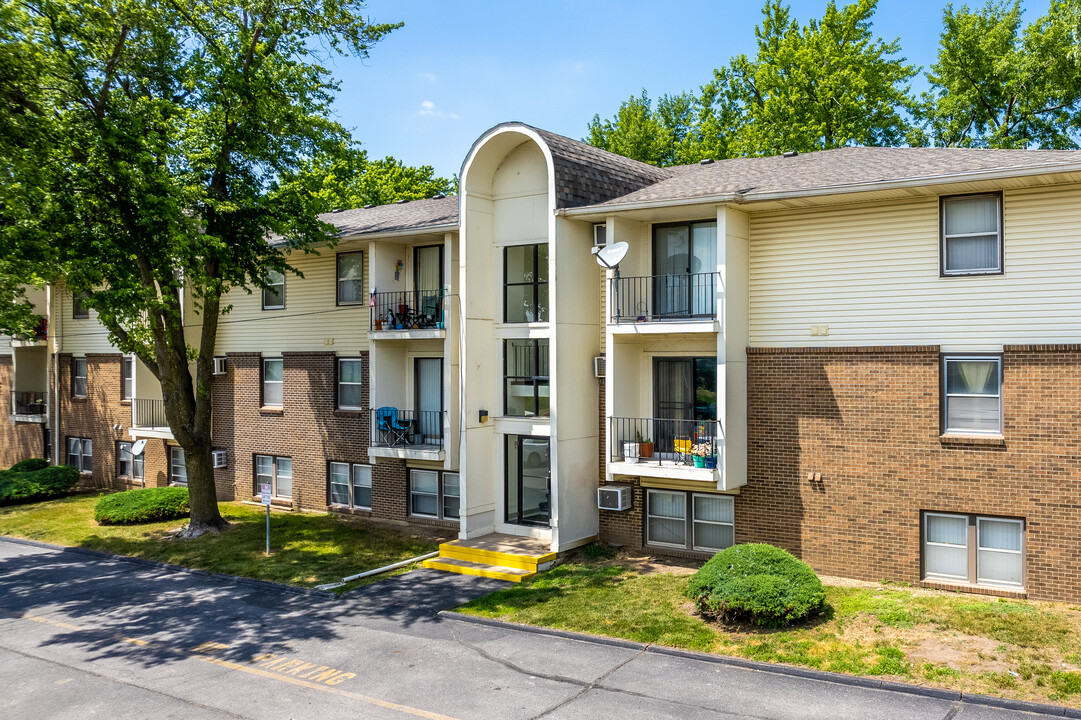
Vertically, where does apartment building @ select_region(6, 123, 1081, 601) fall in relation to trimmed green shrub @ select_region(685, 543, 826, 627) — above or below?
above

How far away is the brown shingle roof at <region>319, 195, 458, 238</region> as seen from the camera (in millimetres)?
20453

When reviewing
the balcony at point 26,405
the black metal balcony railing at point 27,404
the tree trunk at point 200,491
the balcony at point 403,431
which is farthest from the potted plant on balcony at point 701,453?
the black metal balcony railing at point 27,404

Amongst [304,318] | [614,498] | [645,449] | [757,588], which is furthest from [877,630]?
[304,318]

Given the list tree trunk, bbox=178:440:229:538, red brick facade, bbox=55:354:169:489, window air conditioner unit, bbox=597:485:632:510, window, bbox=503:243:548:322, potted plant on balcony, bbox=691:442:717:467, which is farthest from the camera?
red brick facade, bbox=55:354:169:489

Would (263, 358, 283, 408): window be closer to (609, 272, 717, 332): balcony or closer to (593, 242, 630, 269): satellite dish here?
(609, 272, 717, 332): balcony

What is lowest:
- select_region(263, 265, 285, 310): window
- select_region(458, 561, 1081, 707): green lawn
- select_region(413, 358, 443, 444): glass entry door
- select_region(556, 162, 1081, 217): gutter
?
select_region(458, 561, 1081, 707): green lawn

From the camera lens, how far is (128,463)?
2917 centimetres

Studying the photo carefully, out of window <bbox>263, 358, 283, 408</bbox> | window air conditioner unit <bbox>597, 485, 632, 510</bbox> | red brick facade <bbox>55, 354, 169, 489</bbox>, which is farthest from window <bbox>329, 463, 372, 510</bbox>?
red brick facade <bbox>55, 354, 169, 489</bbox>

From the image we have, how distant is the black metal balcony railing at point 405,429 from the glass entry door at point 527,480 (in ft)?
7.55

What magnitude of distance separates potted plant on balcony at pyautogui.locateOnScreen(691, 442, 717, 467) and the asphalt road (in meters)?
4.57

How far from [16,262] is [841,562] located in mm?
18325

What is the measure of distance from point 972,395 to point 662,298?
6.20 meters

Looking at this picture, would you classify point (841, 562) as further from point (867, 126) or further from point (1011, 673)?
point (867, 126)

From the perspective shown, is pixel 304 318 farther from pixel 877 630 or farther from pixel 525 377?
pixel 877 630
